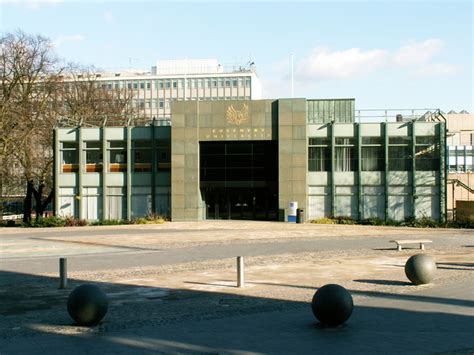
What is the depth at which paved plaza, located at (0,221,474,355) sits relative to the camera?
10094mm

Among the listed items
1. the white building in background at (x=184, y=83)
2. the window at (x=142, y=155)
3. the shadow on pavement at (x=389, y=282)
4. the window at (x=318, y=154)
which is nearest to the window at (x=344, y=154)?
the window at (x=318, y=154)

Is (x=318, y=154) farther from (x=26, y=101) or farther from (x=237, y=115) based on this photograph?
(x=26, y=101)

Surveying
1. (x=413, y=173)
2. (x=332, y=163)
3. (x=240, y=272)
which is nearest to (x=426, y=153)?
(x=413, y=173)

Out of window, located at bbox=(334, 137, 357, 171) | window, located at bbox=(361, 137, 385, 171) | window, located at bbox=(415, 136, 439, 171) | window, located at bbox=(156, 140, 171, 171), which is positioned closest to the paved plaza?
window, located at bbox=(415, 136, 439, 171)

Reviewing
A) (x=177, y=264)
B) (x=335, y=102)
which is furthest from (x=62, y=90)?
(x=177, y=264)

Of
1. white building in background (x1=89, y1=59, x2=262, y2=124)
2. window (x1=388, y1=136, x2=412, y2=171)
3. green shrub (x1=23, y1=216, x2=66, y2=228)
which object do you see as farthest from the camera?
white building in background (x1=89, y1=59, x2=262, y2=124)

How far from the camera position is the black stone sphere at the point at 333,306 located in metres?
10.9

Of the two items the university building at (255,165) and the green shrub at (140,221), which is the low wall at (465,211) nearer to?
the university building at (255,165)

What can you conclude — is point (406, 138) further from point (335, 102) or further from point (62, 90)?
point (62, 90)

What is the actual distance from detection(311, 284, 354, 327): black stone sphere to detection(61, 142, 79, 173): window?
41.4 meters

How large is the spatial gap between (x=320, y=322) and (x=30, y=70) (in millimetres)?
45979

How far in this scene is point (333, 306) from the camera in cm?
1088

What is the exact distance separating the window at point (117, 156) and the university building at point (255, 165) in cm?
8

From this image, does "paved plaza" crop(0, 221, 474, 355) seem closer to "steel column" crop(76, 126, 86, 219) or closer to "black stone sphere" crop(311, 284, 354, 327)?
"black stone sphere" crop(311, 284, 354, 327)
